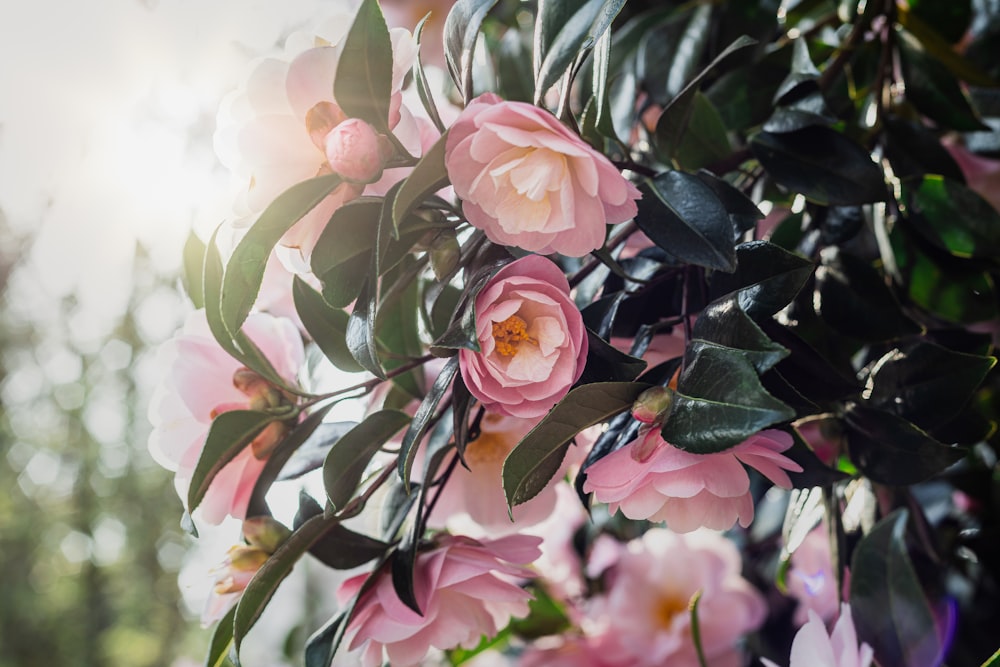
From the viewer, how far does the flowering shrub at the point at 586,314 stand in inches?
12.2

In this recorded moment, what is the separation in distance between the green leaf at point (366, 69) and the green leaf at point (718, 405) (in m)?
0.16

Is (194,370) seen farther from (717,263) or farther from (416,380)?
(717,263)

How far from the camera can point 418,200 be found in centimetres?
31

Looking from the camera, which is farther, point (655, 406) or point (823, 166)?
point (823, 166)

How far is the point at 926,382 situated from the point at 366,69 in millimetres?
332

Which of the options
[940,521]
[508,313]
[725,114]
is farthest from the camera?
[940,521]

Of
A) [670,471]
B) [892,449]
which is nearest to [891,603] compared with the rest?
[892,449]

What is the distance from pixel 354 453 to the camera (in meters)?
0.38

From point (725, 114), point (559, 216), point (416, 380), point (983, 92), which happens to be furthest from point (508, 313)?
point (983, 92)

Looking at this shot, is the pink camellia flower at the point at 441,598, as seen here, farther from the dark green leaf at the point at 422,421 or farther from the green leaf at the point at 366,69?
the green leaf at the point at 366,69

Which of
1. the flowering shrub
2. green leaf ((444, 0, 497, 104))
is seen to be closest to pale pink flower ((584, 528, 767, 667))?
the flowering shrub

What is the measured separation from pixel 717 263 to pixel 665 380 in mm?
54

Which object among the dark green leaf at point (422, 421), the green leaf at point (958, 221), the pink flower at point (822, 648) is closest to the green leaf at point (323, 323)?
the dark green leaf at point (422, 421)

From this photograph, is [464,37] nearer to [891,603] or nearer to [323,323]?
[323,323]
